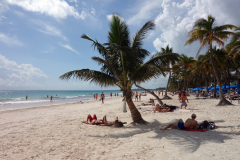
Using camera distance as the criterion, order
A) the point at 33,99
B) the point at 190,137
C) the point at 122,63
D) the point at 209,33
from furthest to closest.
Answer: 1. the point at 33,99
2. the point at 209,33
3. the point at 122,63
4. the point at 190,137

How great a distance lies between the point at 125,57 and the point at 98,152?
4278 millimetres

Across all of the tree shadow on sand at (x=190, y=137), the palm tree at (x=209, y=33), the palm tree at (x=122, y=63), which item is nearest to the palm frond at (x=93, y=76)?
the palm tree at (x=122, y=63)

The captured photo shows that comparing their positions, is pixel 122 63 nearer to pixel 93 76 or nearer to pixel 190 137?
pixel 93 76

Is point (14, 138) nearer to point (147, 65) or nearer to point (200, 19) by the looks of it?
point (147, 65)

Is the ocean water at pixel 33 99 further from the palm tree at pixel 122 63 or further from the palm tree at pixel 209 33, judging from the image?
the palm tree at pixel 209 33

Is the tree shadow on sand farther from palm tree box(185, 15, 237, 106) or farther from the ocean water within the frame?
the ocean water

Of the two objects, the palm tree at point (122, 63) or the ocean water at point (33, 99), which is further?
the ocean water at point (33, 99)

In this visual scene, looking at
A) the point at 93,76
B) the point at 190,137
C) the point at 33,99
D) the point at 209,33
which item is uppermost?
the point at 209,33

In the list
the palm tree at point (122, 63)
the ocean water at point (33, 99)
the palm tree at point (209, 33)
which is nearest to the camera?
the palm tree at point (122, 63)

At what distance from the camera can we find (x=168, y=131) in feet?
20.6

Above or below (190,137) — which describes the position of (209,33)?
above

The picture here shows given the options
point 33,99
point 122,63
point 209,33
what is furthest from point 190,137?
point 33,99

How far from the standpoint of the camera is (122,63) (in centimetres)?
743

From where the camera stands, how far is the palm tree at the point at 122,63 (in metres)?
7.52
